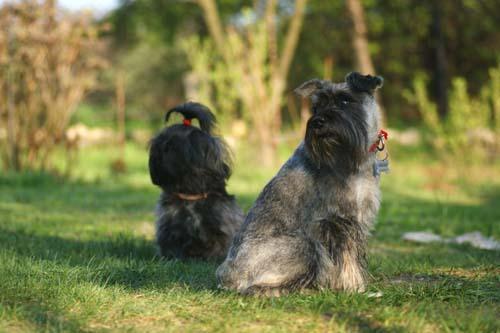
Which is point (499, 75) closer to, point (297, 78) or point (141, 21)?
point (297, 78)

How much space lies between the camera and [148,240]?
325 inches

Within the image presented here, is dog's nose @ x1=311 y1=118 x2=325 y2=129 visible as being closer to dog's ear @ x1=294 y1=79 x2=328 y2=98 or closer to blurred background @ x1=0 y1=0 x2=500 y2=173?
dog's ear @ x1=294 y1=79 x2=328 y2=98

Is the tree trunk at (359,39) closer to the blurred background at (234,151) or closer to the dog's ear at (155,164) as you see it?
the blurred background at (234,151)

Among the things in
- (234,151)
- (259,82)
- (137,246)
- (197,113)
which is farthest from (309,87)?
(259,82)

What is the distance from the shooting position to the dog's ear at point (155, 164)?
23.5 feet

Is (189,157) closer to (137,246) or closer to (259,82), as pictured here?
(137,246)

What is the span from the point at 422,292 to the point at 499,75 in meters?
12.4

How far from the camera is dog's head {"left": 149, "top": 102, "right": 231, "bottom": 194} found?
23.3 feet

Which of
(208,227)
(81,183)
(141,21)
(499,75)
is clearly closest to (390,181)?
(499,75)

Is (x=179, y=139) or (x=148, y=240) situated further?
(x=148, y=240)

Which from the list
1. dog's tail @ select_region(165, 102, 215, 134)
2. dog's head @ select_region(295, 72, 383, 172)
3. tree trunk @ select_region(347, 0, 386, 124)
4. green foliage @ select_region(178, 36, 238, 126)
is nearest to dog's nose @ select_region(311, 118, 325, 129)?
dog's head @ select_region(295, 72, 383, 172)

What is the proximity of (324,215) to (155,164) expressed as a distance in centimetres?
261

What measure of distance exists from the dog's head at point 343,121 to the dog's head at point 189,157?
208 cm

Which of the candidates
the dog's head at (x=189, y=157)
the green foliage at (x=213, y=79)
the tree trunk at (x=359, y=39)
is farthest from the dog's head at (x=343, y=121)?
the tree trunk at (x=359, y=39)
